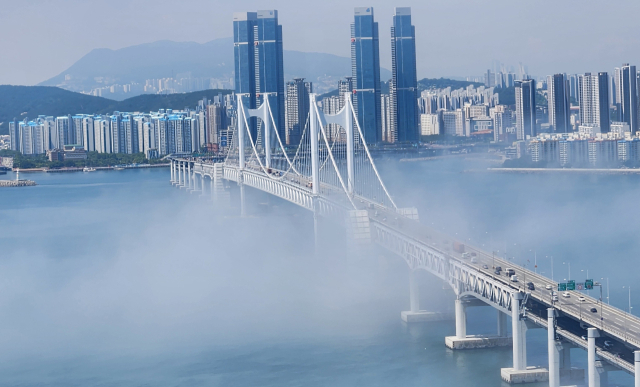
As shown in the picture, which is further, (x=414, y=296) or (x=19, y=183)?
(x=19, y=183)

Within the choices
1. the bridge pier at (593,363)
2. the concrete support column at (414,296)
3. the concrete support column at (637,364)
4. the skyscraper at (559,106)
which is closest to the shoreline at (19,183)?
the skyscraper at (559,106)

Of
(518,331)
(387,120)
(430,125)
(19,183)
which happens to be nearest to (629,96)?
(387,120)

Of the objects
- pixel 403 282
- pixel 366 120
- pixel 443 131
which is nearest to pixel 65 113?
pixel 443 131

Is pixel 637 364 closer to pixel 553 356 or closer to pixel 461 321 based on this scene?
pixel 553 356

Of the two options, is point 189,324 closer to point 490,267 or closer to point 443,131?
point 490,267

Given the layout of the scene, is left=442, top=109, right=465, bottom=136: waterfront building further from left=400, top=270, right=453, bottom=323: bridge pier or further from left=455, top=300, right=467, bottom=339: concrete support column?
left=455, top=300, right=467, bottom=339: concrete support column

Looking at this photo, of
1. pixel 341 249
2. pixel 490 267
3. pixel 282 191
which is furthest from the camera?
pixel 282 191
